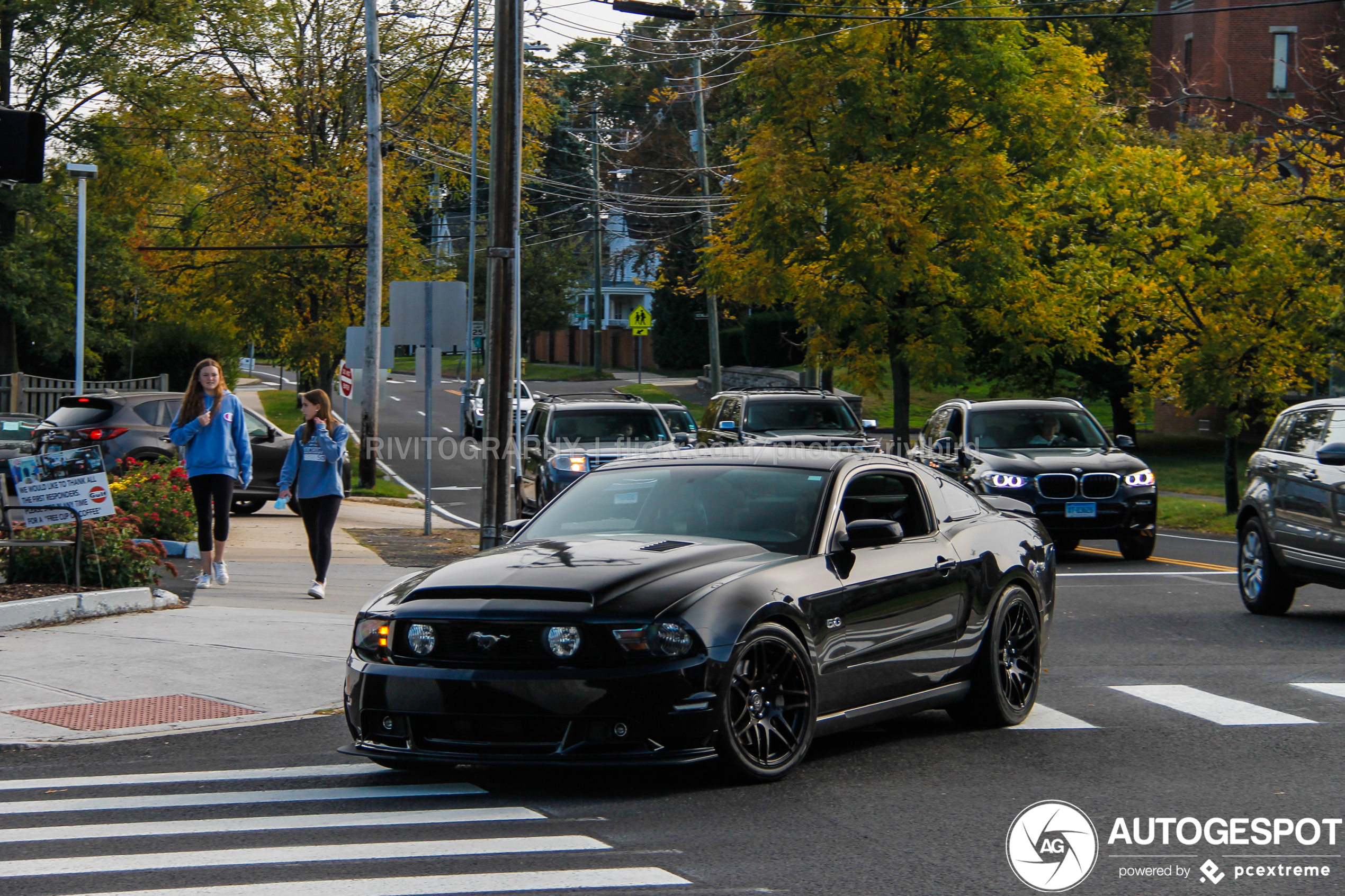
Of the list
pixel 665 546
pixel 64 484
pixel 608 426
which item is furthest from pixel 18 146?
pixel 608 426

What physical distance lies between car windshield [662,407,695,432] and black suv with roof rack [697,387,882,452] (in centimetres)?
22

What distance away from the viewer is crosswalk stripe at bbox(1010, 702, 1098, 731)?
824cm

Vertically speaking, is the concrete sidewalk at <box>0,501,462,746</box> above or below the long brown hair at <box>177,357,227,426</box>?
below

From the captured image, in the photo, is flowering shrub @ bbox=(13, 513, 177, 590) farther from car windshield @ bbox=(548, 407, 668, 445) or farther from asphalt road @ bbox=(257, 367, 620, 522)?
car windshield @ bbox=(548, 407, 668, 445)

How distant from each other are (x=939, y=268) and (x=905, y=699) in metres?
19.9

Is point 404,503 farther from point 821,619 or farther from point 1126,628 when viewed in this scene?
point 821,619

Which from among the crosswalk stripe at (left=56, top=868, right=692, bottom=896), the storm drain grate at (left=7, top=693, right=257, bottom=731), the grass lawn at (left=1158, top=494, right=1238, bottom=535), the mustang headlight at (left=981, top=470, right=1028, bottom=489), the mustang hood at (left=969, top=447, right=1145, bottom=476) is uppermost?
the mustang hood at (left=969, top=447, right=1145, bottom=476)

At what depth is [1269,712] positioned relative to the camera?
8.66 m

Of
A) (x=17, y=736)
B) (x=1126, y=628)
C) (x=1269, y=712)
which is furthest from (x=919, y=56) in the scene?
(x=17, y=736)

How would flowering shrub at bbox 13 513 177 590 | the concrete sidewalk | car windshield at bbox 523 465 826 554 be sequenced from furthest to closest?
flowering shrub at bbox 13 513 177 590 → the concrete sidewalk → car windshield at bbox 523 465 826 554

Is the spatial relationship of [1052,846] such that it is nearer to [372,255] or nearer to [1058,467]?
[1058,467]

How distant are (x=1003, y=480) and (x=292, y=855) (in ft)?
43.0

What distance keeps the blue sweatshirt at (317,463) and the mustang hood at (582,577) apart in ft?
20.0

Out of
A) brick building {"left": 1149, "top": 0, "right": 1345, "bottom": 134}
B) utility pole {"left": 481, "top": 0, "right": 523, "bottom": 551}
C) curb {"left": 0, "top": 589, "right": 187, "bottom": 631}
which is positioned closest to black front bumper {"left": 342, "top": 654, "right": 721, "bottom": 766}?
curb {"left": 0, "top": 589, "right": 187, "bottom": 631}
